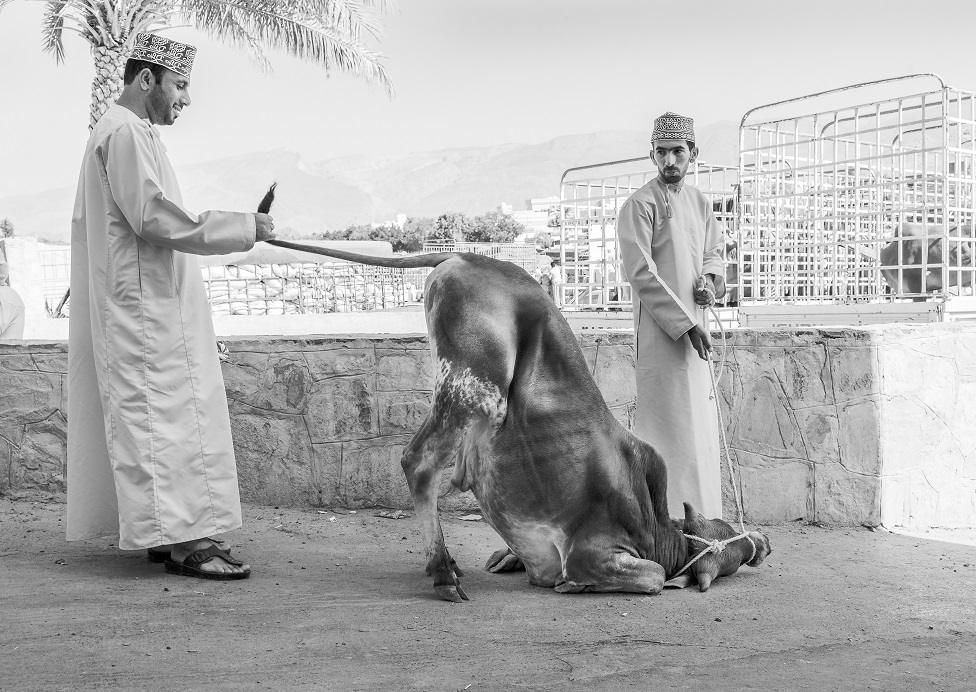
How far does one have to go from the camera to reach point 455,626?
344 cm

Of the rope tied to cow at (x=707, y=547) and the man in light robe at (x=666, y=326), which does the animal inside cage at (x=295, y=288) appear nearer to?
the man in light robe at (x=666, y=326)

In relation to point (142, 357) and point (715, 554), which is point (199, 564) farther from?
point (715, 554)

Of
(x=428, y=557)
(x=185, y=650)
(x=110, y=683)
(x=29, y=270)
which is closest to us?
(x=110, y=683)

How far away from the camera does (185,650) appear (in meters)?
3.13

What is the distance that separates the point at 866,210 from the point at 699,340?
15.0ft

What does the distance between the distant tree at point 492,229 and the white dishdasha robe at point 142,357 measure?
64.1 meters

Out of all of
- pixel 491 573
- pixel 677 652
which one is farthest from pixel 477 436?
pixel 677 652

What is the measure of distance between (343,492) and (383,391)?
60 cm

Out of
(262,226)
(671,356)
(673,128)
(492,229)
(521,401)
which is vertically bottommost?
(521,401)


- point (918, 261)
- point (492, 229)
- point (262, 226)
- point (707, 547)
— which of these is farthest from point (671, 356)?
point (492, 229)

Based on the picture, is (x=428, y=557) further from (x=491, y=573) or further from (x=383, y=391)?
(x=383, y=391)

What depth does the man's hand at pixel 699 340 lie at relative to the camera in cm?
452

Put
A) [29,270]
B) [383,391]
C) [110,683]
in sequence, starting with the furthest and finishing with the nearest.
Result: [29,270]
[383,391]
[110,683]

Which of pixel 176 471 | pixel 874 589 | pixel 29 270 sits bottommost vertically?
pixel 874 589
